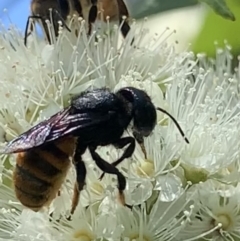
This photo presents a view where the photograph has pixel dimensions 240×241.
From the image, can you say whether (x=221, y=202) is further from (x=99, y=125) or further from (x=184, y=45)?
(x=184, y=45)

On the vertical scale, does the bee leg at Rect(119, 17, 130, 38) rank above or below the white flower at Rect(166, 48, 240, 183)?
above

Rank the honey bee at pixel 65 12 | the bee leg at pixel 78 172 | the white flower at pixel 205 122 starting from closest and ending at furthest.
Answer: the bee leg at pixel 78 172
the white flower at pixel 205 122
the honey bee at pixel 65 12

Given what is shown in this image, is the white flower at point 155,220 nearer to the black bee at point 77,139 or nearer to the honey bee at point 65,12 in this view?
the black bee at point 77,139

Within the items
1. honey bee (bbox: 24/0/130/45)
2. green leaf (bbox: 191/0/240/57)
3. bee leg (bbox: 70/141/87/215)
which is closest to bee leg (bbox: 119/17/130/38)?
honey bee (bbox: 24/0/130/45)

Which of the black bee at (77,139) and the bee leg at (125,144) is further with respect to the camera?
the bee leg at (125,144)

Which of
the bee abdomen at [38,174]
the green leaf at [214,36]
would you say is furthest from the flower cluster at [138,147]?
the green leaf at [214,36]

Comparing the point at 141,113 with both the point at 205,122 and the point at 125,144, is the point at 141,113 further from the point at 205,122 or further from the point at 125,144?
the point at 205,122

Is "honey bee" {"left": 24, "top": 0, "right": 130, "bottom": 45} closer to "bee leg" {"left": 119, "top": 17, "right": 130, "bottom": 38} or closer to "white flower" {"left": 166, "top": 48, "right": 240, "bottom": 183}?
"bee leg" {"left": 119, "top": 17, "right": 130, "bottom": 38}
